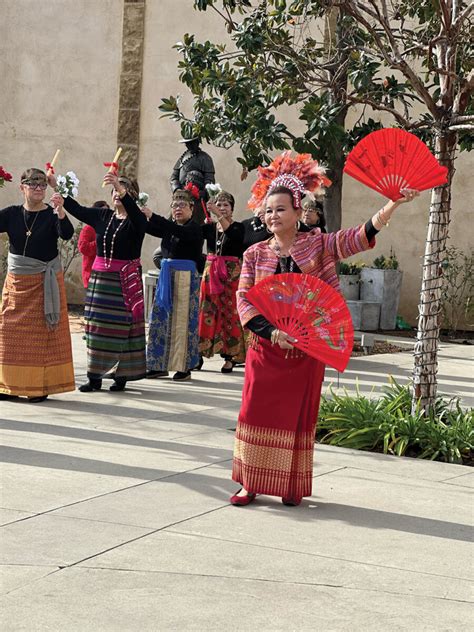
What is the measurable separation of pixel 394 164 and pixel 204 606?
278 cm

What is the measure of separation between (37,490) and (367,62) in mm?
4348

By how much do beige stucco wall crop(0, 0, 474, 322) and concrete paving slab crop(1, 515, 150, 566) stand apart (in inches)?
461

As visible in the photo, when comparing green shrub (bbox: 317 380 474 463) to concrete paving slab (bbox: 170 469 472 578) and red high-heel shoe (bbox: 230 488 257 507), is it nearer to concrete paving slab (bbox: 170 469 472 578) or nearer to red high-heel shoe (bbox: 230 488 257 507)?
concrete paving slab (bbox: 170 469 472 578)

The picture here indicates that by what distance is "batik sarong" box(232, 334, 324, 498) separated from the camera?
6.08 m

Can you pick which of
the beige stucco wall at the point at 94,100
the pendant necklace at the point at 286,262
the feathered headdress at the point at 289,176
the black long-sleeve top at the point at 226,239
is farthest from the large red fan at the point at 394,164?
the beige stucco wall at the point at 94,100

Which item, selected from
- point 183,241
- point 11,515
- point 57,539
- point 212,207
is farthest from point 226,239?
point 57,539

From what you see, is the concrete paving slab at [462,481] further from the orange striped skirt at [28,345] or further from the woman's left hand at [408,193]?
the orange striped skirt at [28,345]

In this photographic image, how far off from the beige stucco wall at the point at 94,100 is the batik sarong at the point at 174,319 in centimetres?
643

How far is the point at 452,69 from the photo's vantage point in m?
8.23

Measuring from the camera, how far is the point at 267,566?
16.2 feet

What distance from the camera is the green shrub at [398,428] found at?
7730mm

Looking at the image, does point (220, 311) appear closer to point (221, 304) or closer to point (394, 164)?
point (221, 304)

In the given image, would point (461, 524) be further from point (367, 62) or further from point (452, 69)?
point (367, 62)

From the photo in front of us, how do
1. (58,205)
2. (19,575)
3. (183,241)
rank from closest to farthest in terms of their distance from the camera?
1. (19,575)
2. (58,205)
3. (183,241)
